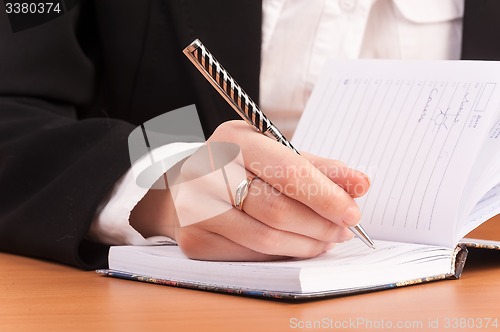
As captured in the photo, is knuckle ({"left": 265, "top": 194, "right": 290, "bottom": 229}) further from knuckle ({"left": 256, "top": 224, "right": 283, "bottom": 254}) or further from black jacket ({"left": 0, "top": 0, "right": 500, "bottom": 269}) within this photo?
black jacket ({"left": 0, "top": 0, "right": 500, "bottom": 269})

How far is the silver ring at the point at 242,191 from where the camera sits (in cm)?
68

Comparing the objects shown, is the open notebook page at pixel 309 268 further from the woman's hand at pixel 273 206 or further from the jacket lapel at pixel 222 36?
the jacket lapel at pixel 222 36

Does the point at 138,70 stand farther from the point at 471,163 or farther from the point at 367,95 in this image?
the point at 471,163

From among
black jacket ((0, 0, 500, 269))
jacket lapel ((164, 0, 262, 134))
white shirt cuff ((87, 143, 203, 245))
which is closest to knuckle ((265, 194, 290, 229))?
white shirt cuff ((87, 143, 203, 245))

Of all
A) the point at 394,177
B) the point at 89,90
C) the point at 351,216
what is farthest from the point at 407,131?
the point at 89,90

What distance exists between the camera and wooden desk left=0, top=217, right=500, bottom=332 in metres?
0.56

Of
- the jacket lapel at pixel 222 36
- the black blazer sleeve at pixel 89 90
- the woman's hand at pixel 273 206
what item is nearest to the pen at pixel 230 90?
the woman's hand at pixel 273 206

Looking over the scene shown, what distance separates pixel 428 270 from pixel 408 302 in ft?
0.25

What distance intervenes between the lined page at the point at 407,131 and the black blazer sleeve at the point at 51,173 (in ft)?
0.79

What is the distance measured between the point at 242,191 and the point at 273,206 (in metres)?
0.03

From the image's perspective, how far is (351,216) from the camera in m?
0.66

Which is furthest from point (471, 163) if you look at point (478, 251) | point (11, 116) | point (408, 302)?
point (11, 116)

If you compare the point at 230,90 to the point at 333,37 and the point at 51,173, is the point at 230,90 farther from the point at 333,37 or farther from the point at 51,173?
the point at 333,37

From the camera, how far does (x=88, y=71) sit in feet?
4.01
